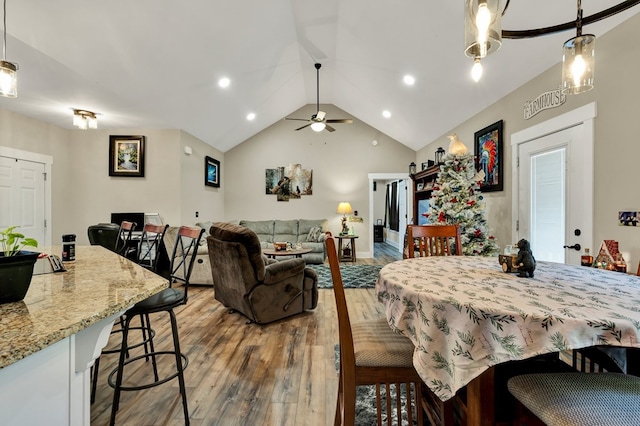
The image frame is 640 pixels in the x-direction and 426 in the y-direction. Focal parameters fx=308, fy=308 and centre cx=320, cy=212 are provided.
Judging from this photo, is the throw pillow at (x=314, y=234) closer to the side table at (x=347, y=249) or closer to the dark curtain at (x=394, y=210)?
the side table at (x=347, y=249)

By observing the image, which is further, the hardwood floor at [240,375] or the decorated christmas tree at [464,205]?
the decorated christmas tree at [464,205]

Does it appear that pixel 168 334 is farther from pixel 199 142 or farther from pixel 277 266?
pixel 199 142

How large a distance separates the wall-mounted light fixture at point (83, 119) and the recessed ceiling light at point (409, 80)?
4538 millimetres

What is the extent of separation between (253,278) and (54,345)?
231 cm

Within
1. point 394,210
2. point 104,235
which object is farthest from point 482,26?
point 394,210

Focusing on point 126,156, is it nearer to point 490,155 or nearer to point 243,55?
point 243,55

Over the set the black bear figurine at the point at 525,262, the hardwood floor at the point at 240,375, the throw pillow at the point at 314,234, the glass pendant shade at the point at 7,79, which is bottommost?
the hardwood floor at the point at 240,375

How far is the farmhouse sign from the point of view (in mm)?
2824

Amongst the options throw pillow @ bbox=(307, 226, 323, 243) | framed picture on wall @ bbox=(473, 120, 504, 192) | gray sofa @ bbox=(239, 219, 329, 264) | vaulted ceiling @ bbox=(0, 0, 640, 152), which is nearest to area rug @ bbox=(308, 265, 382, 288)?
throw pillow @ bbox=(307, 226, 323, 243)

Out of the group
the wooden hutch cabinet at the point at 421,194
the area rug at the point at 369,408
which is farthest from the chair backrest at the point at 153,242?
the wooden hutch cabinet at the point at 421,194

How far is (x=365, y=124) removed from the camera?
295 inches

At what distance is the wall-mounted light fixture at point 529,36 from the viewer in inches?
48.1

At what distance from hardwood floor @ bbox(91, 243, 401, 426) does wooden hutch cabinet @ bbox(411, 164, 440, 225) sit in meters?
2.99

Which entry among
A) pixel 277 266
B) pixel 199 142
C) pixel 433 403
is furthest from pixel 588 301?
pixel 199 142
